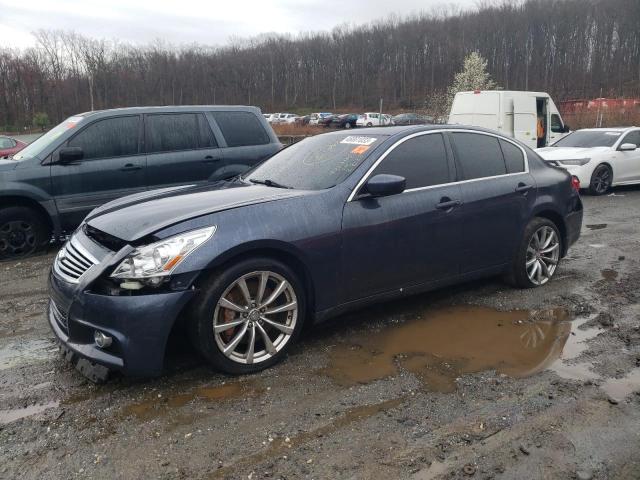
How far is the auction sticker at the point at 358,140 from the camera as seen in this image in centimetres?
447

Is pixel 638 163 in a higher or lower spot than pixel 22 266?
higher

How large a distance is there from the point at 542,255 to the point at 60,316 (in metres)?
4.25

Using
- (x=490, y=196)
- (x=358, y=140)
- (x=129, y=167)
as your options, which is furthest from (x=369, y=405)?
(x=129, y=167)

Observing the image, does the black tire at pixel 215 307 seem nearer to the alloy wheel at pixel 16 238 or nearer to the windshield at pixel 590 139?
the alloy wheel at pixel 16 238

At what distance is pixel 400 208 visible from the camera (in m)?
4.21

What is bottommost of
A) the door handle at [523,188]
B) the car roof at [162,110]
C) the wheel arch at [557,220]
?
the wheel arch at [557,220]

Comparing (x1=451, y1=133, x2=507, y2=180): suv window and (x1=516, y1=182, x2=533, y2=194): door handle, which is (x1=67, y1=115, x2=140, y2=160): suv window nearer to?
(x1=451, y1=133, x2=507, y2=180): suv window

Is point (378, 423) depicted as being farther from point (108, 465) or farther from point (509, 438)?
point (108, 465)

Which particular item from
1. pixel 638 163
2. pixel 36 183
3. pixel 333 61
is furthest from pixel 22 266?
pixel 333 61

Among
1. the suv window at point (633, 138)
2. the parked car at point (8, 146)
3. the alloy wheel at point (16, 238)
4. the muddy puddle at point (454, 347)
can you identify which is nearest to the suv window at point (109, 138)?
the alloy wheel at point (16, 238)

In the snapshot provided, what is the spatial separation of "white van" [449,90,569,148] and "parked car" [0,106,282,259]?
10477mm

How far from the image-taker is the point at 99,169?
23.0ft

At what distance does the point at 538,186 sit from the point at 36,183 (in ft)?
18.7

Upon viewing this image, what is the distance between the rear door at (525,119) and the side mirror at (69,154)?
13.0 meters
